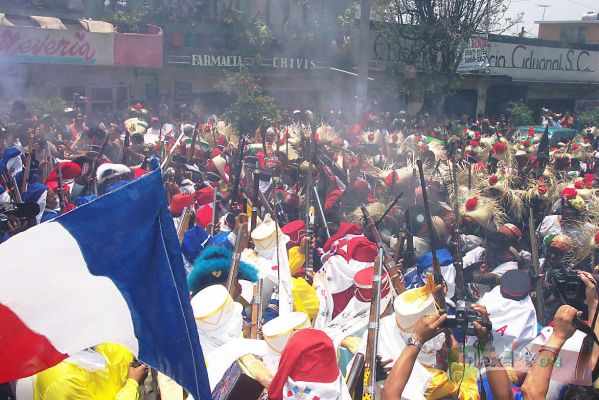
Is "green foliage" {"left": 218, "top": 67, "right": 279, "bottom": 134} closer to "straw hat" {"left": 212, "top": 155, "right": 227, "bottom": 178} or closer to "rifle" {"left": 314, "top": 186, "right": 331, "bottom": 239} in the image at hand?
"straw hat" {"left": 212, "top": 155, "right": 227, "bottom": 178}

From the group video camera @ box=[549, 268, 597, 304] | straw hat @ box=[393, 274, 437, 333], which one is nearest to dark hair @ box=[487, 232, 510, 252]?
video camera @ box=[549, 268, 597, 304]

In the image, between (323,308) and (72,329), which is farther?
(323,308)

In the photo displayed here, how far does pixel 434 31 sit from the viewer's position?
25578 mm

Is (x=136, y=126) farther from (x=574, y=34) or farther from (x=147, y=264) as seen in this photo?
(x=574, y=34)

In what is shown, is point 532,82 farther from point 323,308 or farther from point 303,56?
point 323,308

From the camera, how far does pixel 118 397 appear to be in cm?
299

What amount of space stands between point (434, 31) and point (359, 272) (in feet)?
74.7

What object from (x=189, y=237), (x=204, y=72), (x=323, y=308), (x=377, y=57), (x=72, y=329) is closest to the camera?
(x=72, y=329)

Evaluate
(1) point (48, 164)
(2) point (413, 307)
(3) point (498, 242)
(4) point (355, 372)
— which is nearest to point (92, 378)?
(4) point (355, 372)

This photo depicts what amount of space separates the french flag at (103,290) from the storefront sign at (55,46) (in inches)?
678

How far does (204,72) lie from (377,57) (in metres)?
7.73

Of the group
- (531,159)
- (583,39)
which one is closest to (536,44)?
(583,39)

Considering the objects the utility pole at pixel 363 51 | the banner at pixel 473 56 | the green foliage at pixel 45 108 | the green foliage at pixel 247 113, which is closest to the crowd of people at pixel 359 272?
the green foliage at pixel 247 113

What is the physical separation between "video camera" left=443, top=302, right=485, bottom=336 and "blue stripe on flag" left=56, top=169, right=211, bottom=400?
1037 mm
